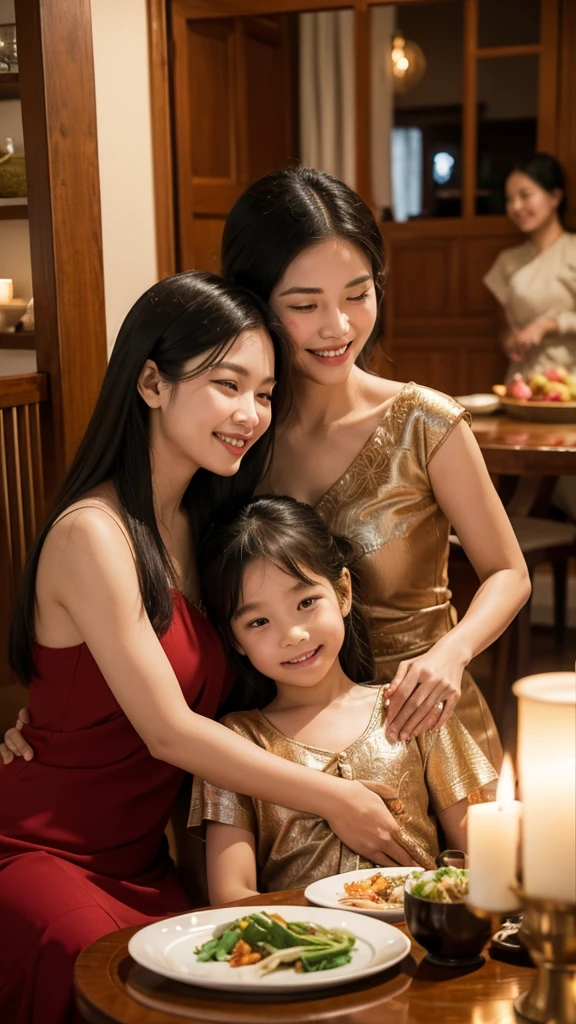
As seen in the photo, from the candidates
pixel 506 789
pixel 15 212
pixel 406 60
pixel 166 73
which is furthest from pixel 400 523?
pixel 406 60

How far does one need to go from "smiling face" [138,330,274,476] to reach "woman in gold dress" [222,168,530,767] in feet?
0.58

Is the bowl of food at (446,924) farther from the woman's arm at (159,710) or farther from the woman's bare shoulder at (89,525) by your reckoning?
the woman's bare shoulder at (89,525)

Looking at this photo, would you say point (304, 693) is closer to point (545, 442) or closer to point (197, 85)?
point (545, 442)

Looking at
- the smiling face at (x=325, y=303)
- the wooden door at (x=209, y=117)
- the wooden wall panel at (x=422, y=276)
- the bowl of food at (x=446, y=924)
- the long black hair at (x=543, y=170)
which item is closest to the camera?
the bowl of food at (x=446, y=924)

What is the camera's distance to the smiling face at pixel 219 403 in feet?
5.95

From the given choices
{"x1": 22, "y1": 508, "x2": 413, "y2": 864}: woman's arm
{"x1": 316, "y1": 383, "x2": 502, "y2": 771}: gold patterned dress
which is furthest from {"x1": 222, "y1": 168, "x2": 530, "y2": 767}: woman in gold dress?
{"x1": 22, "y1": 508, "x2": 413, "y2": 864}: woman's arm

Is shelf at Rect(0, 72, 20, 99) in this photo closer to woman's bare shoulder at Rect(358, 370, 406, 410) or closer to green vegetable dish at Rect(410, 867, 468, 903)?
woman's bare shoulder at Rect(358, 370, 406, 410)

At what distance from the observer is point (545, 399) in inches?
158

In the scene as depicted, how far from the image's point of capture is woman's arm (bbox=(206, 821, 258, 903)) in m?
Answer: 1.68

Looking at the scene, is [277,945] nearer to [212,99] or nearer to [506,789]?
[506,789]

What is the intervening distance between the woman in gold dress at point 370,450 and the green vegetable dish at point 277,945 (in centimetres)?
65

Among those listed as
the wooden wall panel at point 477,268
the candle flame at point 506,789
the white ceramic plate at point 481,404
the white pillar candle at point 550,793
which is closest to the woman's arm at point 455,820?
the candle flame at point 506,789

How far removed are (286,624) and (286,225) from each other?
0.65 meters

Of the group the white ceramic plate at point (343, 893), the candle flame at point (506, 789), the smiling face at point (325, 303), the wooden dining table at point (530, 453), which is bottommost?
the white ceramic plate at point (343, 893)
